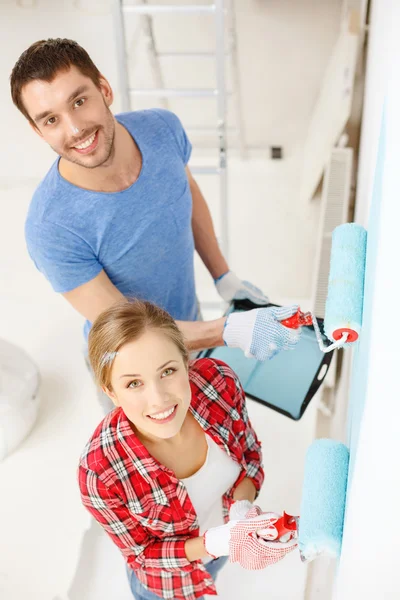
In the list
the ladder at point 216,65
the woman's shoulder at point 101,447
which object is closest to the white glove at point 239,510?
the woman's shoulder at point 101,447

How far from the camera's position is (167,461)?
1.24 meters

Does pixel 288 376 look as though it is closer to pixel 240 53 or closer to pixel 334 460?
pixel 334 460

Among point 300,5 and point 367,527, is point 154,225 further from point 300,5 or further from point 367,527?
point 300,5

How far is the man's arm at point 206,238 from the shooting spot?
1.84 m

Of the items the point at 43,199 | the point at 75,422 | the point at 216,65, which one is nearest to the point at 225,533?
the point at 43,199

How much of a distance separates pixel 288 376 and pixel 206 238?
0.51 meters

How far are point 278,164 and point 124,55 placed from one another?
1892 millimetres

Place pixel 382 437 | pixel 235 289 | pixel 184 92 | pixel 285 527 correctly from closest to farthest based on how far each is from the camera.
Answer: pixel 382 437 → pixel 285 527 → pixel 235 289 → pixel 184 92

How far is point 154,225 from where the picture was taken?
5.00ft

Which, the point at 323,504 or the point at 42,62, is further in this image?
the point at 42,62

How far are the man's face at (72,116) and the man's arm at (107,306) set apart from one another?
0.93 feet

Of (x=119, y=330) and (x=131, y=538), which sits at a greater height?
(x=119, y=330)

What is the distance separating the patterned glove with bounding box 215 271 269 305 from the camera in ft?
5.84

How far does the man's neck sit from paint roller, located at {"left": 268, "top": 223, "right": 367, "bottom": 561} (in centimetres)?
70
